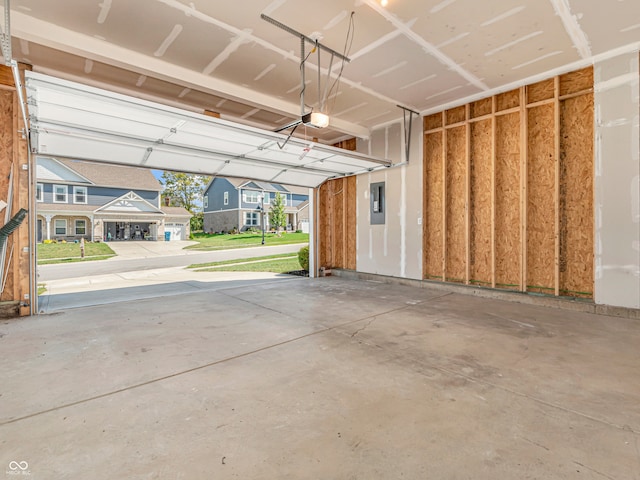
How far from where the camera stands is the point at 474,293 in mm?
5984

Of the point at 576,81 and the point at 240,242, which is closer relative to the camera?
the point at 576,81

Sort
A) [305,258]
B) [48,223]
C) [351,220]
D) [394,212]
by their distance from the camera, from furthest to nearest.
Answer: [48,223], [305,258], [351,220], [394,212]

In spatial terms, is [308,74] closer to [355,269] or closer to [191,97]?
[191,97]

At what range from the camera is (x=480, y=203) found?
20.0 feet

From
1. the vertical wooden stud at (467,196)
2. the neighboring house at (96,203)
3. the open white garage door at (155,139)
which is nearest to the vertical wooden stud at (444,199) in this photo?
the vertical wooden stud at (467,196)

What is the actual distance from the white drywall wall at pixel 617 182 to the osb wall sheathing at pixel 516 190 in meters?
0.19

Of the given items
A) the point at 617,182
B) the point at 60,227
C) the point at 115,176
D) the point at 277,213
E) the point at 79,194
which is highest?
the point at 115,176

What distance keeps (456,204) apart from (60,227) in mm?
25165

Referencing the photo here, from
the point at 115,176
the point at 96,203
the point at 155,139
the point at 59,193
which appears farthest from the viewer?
the point at 115,176

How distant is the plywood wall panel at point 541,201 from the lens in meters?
5.17

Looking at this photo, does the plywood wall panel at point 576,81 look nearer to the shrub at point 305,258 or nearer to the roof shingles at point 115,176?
the shrub at point 305,258

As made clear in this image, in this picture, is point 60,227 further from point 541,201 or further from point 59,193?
point 541,201

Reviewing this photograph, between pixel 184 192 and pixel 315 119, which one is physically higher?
pixel 184 192

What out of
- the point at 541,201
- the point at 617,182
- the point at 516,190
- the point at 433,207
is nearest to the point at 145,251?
the point at 433,207
